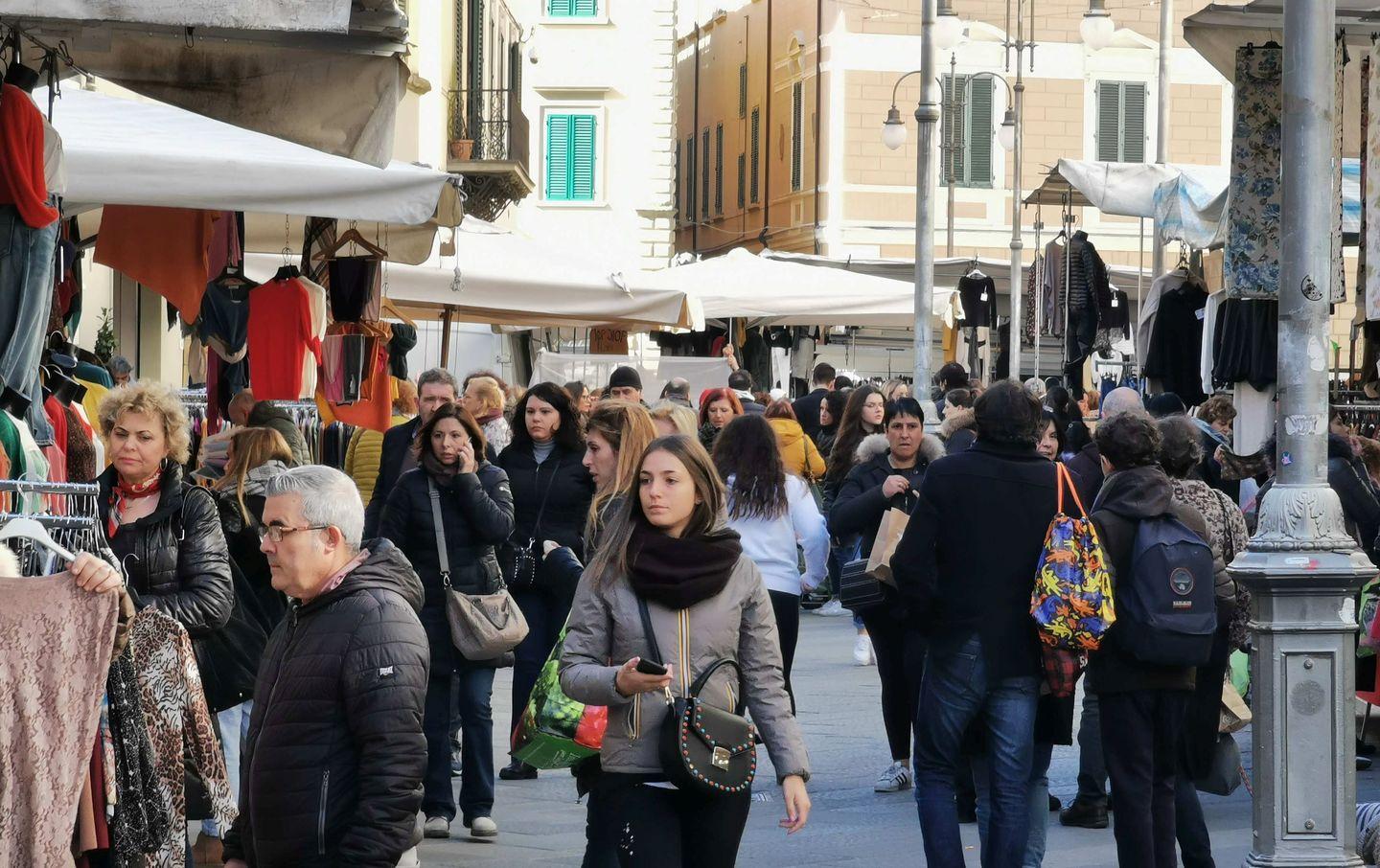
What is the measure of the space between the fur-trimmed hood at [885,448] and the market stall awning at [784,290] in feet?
27.8

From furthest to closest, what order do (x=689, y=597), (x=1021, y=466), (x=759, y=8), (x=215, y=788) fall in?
1. (x=759, y=8)
2. (x=1021, y=466)
3. (x=215, y=788)
4. (x=689, y=597)

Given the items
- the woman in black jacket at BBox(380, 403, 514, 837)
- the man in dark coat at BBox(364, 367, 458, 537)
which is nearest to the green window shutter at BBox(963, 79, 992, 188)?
the man in dark coat at BBox(364, 367, 458, 537)

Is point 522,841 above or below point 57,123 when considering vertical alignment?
below

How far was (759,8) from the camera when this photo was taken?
169 feet

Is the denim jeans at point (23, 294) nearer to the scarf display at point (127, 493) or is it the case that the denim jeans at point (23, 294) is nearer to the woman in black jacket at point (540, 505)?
the scarf display at point (127, 493)

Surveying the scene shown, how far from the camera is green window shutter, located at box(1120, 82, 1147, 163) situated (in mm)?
43656

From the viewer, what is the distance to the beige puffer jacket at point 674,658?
17.2 feet

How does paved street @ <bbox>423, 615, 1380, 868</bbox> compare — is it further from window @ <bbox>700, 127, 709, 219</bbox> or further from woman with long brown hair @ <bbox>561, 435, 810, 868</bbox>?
window @ <bbox>700, 127, 709, 219</bbox>

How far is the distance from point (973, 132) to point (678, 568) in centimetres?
3922

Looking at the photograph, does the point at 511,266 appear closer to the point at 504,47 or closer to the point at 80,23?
the point at 80,23

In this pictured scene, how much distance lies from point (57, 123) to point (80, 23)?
7.29 feet

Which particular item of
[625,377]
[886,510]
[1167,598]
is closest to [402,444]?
[886,510]

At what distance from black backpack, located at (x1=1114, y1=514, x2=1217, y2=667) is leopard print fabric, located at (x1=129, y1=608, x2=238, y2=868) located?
3.05 m

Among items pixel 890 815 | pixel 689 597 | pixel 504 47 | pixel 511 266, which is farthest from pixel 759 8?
pixel 689 597
